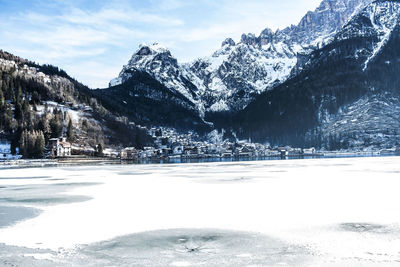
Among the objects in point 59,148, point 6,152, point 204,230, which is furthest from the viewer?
point 59,148

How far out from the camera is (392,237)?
17.8m

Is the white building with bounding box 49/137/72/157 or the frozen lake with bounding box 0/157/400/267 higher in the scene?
the white building with bounding box 49/137/72/157

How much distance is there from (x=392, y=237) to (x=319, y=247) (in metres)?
4.11

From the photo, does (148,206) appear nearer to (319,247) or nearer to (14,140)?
(319,247)

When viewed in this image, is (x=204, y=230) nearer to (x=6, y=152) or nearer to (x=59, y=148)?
(x=59, y=148)

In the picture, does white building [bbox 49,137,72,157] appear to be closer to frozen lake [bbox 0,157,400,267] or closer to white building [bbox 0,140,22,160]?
white building [bbox 0,140,22,160]

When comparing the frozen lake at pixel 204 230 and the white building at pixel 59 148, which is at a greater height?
the white building at pixel 59 148

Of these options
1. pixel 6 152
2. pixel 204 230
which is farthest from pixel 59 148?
pixel 204 230

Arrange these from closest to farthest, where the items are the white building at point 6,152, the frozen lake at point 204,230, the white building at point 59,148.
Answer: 1. the frozen lake at point 204,230
2. the white building at point 6,152
3. the white building at point 59,148

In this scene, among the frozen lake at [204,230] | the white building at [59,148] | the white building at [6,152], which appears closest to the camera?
the frozen lake at [204,230]

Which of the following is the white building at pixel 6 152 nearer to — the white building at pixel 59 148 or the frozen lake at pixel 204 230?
the white building at pixel 59 148

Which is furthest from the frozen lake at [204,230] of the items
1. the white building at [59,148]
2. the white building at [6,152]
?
the white building at [59,148]

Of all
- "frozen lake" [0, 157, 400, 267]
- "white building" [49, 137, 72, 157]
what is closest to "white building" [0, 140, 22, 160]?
"white building" [49, 137, 72, 157]

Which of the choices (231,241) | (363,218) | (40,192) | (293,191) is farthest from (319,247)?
(40,192)
